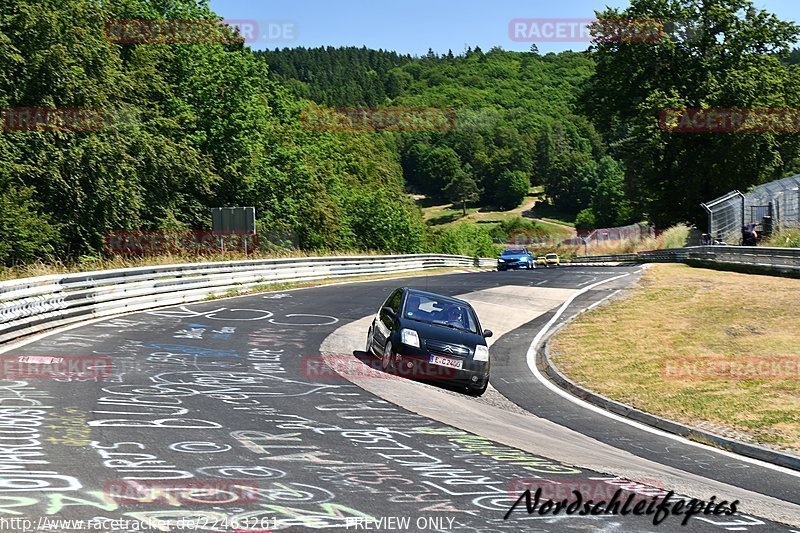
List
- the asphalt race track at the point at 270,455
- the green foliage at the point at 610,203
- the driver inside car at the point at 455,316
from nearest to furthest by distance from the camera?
the asphalt race track at the point at 270,455 < the driver inside car at the point at 455,316 < the green foliage at the point at 610,203

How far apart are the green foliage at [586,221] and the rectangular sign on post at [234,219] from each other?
133861 mm

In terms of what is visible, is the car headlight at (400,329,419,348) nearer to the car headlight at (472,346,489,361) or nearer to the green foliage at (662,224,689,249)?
the car headlight at (472,346,489,361)

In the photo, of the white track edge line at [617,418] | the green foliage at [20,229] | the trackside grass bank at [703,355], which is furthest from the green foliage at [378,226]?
the white track edge line at [617,418]

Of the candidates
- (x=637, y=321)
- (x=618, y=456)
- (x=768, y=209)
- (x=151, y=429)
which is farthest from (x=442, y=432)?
(x=768, y=209)

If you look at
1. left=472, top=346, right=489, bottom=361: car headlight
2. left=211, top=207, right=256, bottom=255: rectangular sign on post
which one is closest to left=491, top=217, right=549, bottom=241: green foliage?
left=211, top=207, right=256, bottom=255: rectangular sign on post

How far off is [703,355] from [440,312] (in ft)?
22.1

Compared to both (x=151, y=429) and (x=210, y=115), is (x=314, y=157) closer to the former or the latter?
(x=210, y=115)

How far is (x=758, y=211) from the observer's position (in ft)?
135

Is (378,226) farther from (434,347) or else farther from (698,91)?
(434,347)

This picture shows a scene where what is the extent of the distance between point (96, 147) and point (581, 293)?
70.5 ft

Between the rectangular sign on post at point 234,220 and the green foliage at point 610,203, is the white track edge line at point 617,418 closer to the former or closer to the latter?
the rectangular sign on post at point 234,220

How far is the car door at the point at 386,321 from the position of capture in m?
14.7

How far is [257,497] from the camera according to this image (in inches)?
256

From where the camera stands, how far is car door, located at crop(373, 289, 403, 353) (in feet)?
48.1
